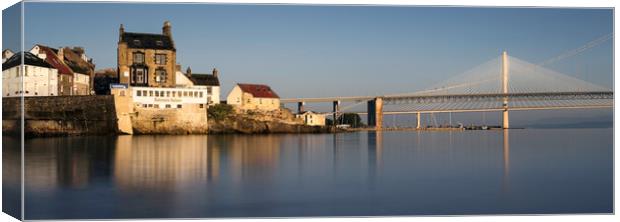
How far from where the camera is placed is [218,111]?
3672 centimetres

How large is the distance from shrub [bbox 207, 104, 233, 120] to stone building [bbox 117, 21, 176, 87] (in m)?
2.16

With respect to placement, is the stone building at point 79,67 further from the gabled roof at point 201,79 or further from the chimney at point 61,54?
the gabled roof at point 201,79

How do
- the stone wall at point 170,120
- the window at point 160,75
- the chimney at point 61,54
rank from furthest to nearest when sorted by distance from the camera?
the window at point 160,75 → the stone wall at point 170,120 → the chimney at point 61,54

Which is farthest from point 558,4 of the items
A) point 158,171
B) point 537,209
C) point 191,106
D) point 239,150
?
point 191,106

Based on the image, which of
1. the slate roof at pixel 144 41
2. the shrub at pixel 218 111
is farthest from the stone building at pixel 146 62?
the shrub at pixel 218 111

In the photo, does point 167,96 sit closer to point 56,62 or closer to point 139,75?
point 139,75

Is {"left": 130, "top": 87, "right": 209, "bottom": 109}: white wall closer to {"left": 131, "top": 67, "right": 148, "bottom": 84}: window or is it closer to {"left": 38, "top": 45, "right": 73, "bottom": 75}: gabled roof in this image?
{"left": 131, "top": 67, "right": 148, "bottom": 84}: window

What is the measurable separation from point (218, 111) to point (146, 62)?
409cm

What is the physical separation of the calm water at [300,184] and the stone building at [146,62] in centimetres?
1443

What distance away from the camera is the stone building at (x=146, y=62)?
34.8 metres

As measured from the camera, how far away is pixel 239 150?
76.0ft

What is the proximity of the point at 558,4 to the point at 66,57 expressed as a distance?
26966 mm

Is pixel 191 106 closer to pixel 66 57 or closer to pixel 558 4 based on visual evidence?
pixel 66 57

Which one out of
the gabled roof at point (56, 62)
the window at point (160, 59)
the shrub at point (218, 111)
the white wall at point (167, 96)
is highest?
the window at point (160, 59)
